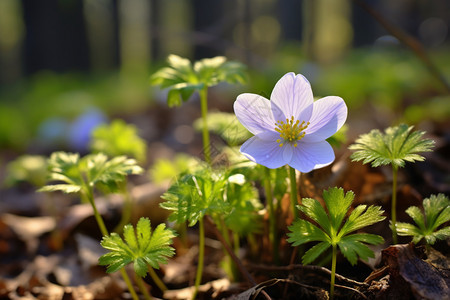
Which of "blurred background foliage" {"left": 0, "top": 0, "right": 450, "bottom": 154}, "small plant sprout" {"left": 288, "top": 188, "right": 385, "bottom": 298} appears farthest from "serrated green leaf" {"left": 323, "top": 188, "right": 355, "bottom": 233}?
"blurred background foliage" {"left": 0, "top": 0, "right": 450, "bottom": 154}

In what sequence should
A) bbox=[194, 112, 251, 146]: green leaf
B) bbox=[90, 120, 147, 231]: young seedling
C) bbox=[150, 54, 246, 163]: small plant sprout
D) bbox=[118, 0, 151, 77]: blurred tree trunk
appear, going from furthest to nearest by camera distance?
bbox=[118, 0, 151, 77]: blurred tree trunk, bbox=[90, 120, 147, 231]: young seedling, bbox=[194, 112, 251, 146]: green leaf, bbox=[150, 54, 246, 163]: small plant sprout

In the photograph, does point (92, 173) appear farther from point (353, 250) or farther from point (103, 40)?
point (103, 40)

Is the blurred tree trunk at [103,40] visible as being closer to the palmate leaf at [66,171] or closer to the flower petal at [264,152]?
the palmate leaf at [66,171]

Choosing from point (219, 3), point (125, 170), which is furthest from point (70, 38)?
point (125, 170)

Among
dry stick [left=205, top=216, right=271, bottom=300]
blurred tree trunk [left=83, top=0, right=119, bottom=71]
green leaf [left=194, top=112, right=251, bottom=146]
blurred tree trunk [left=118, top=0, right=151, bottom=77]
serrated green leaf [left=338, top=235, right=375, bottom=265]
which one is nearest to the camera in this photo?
serrated green leaf [left=338, top=235, right=375, bottom=265]

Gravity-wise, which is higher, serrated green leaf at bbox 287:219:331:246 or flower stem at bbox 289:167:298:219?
flower stem at bbox 289:167:298:219

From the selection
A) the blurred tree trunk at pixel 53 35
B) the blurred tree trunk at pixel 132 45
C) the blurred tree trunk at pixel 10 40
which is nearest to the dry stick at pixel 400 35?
the blurred tree trunk at pixel 53 35

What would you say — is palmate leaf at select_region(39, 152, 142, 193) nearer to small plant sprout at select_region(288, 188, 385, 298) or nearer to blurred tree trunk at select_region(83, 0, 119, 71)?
small plant sprout at select_region(288, 188, 385, 298)

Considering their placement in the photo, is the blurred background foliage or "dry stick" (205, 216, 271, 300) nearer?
"dry stick" (205, 216, 271, 300)
